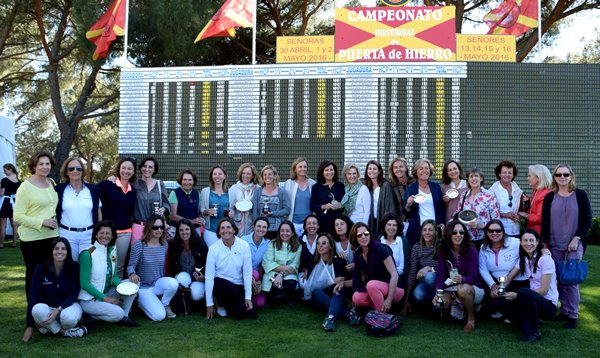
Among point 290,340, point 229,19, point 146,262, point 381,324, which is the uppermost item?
point 229,19

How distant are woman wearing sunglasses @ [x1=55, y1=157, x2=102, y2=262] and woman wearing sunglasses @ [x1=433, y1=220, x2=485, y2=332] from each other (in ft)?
11.5

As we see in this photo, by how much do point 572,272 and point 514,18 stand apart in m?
7.26

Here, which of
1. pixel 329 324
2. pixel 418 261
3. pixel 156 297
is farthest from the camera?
pixel 418 261

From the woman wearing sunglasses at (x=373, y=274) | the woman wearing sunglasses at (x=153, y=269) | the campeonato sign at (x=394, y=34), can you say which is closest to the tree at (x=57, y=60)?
the campeonato sign at (x=394, y=34)

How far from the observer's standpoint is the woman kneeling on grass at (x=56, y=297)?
16.3 feet

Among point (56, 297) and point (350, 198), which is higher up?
point (350, 198)

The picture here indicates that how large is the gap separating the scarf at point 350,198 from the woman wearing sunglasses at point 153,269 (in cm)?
219

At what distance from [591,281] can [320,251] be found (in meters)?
4.11

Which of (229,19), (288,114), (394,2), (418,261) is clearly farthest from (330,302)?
(229,19)

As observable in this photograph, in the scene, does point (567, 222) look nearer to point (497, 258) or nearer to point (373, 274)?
point (497, 258)

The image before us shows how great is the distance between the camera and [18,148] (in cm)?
3222

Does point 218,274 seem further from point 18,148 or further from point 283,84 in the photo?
point 18,148

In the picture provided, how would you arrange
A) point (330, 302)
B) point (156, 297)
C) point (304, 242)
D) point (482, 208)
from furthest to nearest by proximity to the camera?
point (304, 242), point (482, 208), point (156, 297), point (330, 302)

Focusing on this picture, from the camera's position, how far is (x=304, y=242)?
21.4ft
